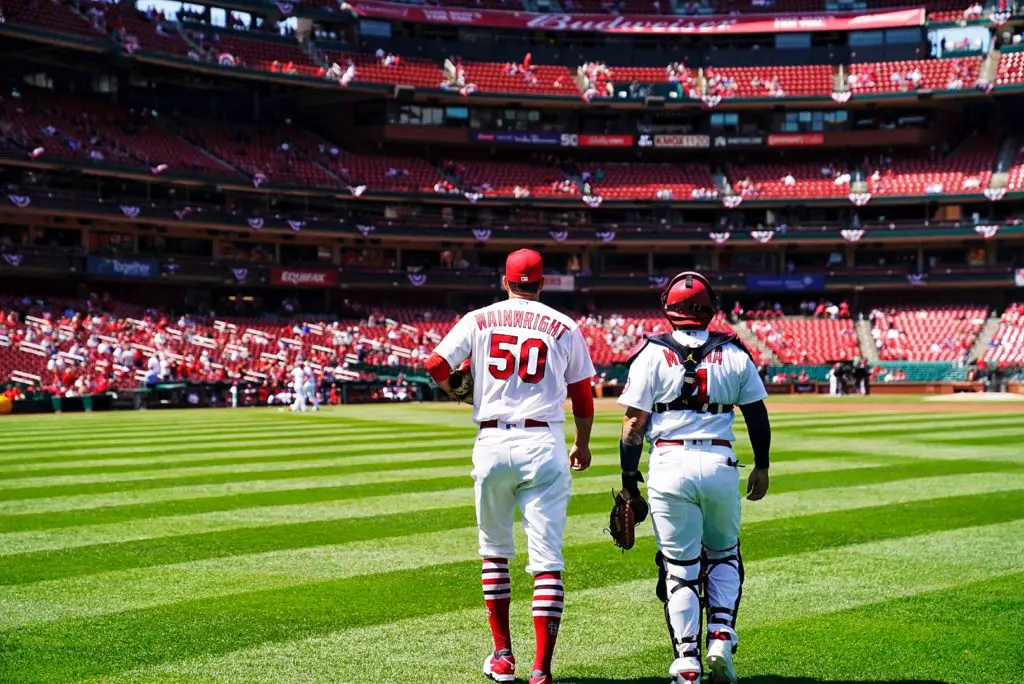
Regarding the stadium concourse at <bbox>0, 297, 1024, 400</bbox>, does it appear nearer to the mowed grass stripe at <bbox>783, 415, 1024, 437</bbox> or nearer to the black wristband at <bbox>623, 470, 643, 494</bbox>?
the mowed grass stripe at <bbox>783, 415, 1024, 437</bbox>

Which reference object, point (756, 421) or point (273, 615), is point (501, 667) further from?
point (273, 615)

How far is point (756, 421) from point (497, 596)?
179cm

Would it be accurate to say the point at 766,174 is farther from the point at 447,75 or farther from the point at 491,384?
the point at 491,384

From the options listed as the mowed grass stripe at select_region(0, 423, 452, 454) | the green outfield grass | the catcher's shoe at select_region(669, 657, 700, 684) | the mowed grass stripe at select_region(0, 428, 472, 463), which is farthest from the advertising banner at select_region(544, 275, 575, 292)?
the catcher's shoe at select_region(669, 657, 700, 684)

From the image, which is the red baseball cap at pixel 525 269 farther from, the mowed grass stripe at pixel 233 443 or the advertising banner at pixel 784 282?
the advertising banner at pixel 784 282

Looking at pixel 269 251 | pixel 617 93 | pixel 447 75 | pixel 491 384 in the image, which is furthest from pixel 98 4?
pixel 491 384

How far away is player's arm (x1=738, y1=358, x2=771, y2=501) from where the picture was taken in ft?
20.5

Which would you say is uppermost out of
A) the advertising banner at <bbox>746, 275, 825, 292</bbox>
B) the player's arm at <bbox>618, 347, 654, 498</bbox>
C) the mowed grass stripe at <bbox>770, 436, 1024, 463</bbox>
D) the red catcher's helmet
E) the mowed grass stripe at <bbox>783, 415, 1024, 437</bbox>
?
the advertising banner at <bbox>746, 275, 825, 292</bbox>

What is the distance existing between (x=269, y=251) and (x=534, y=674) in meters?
58.1

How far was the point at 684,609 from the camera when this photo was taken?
5996 mm

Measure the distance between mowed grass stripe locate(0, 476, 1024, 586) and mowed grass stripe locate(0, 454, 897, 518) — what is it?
5.46 feet

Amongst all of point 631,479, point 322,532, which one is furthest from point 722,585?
point 322,532

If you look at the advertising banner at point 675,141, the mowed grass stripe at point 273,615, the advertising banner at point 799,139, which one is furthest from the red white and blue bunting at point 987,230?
the mowed grass stripe at point 273,615

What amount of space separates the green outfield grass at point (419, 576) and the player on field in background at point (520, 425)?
1.89ft
